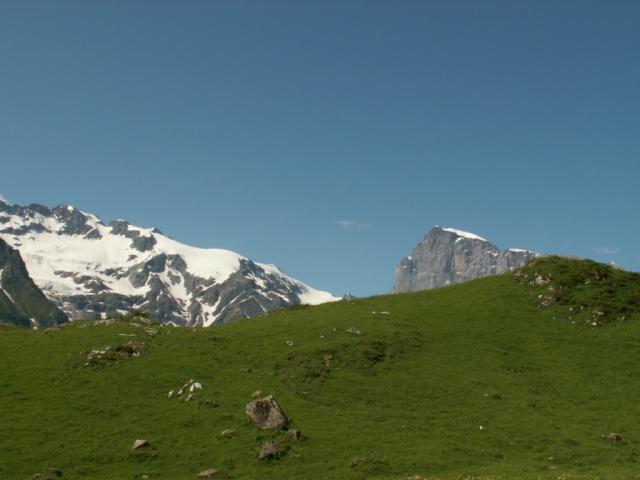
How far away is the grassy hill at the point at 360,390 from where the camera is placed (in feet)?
111

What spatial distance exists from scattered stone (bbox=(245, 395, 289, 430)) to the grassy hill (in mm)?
606

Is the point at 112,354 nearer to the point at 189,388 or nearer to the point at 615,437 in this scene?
the point at 189,388

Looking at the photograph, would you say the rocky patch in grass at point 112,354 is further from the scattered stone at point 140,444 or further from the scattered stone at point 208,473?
the scattered stone at point 208,473

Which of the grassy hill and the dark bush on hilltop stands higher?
the dark bush on hilltop

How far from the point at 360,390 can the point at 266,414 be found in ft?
28.4

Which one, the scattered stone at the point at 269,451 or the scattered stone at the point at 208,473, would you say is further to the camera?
the scattered stone at the point at 269,451

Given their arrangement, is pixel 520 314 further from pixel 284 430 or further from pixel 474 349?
pixel 284 430

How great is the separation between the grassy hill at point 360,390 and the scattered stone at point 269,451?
0.45 m

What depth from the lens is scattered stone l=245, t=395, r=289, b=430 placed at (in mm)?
37500

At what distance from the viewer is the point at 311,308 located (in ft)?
237

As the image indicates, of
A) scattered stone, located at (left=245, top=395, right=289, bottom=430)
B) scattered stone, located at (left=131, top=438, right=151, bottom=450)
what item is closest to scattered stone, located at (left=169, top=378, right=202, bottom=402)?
scattered stone, located at (left=245, top=395, right=289, bottom=430)

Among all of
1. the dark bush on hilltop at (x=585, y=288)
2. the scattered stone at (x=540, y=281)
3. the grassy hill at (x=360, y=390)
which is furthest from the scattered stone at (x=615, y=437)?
the scattered stone at (x=540, y=281)

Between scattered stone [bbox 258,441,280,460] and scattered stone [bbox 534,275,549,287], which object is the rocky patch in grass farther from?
scattered stone [bbox 534,275,549,287]

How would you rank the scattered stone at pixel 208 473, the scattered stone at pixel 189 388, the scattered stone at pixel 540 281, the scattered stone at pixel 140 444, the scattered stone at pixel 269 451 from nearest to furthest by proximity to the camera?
1. the scattered stone at pixel 208 473
2. the scattered stone at pixel 269 451
3. the scattered stone at pixel 140 444
4. the scattered stone at pixel 189 388
5. the scattered stone at pixel 540 281
